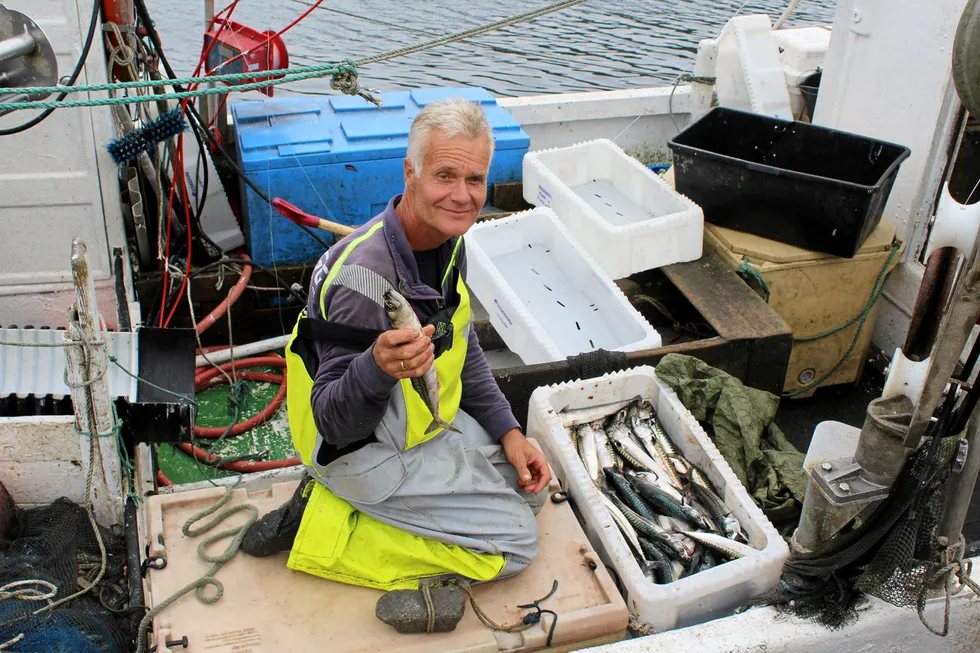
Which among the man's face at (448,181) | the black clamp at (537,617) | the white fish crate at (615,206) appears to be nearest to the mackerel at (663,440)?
the black clamp at (537,617)

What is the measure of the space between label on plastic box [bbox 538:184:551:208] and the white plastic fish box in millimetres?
200

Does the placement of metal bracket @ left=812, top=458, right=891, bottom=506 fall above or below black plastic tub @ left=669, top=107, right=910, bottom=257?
below

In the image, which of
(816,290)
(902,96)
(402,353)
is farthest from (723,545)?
(902,96)

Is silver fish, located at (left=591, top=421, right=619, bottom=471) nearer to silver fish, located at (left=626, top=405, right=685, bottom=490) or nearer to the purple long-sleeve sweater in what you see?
silver fish, located at (left=626, top=405, right=685, bottom=490)

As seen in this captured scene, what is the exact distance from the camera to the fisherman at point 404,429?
2.51 m

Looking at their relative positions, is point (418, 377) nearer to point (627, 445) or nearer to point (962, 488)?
point (627, 445)

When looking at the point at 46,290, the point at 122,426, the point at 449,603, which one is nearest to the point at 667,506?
the point at 449,603

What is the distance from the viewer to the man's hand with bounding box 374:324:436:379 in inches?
87.3

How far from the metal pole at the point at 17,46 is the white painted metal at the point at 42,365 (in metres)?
1.15

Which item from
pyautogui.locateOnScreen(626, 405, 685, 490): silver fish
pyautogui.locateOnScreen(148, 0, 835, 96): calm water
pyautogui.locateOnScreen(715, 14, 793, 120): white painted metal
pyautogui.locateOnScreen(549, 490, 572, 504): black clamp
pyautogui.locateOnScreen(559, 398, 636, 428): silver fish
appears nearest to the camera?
pyautogui.locateOnScreen(549, 490, 572, 504): black clamp

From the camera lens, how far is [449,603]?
2672mm

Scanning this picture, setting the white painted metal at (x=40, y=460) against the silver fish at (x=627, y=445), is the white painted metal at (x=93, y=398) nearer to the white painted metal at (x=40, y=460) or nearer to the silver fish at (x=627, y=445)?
the white painted metal at (x=40, y=460)

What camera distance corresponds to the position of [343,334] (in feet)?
8.25

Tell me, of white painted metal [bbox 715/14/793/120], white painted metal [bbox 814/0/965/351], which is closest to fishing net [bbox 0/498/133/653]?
white painted metal [bbox 814/0/965/351]
